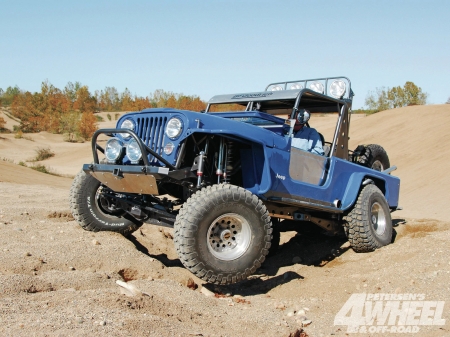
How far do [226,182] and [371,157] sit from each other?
11.8 ft

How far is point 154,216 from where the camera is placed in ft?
19.6

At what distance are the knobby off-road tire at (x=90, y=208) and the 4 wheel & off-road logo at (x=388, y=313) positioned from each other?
125 inches

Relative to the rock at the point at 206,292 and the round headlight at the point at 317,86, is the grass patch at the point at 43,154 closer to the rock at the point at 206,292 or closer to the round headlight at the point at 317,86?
the round headlight at the point at 317,86

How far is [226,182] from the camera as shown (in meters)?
5.93

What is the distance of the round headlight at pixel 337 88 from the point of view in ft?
24.7

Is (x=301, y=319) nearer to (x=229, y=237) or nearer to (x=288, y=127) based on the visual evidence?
(x=229, y=237)

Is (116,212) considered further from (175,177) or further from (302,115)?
(302,115)

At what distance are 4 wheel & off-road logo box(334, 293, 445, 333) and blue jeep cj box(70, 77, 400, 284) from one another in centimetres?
110

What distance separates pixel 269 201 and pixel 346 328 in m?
2.06

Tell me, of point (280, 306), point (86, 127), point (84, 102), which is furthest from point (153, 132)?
point (84, 102)

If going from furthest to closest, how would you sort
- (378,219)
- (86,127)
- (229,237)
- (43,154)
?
(86,127) < (43,154) < (378,219) < (229,237)

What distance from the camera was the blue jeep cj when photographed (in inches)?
208

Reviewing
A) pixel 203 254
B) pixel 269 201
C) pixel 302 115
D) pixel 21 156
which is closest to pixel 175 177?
pixel 203 254

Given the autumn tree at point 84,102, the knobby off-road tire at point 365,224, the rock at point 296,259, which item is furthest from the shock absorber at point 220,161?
the autumn tree at point 84,102
